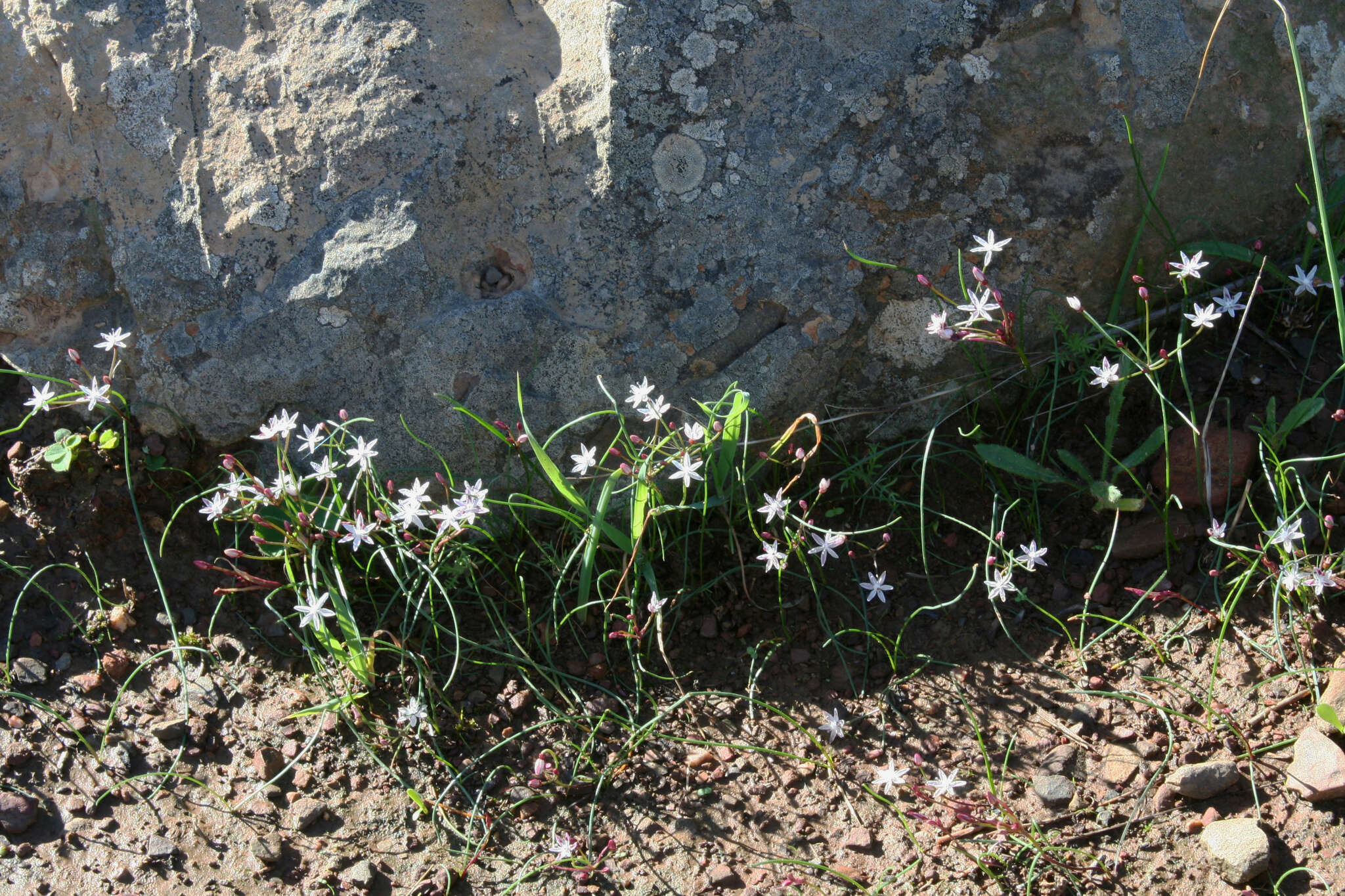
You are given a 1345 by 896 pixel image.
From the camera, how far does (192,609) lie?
2.77m

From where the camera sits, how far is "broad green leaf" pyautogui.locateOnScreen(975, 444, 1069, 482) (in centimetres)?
261

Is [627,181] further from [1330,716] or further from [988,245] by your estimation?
[1330,716]

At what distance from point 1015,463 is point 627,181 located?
127cm

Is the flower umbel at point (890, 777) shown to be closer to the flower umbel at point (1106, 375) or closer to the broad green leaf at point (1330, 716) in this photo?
the broad green leaf at point (1330, 716)

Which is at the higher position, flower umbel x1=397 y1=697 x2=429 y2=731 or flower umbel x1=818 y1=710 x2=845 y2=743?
flower umbel x1=397 y1=697 x2=429 y2=731

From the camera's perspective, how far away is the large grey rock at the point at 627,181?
8.74ft

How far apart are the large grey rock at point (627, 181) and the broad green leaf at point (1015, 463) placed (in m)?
0.29

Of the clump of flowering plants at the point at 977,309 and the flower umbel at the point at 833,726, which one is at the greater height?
the clump of flowering plants at the point at 977,309

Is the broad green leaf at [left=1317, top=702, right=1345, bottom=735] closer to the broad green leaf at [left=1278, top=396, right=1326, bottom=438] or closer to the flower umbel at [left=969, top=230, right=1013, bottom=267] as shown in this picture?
the broad green leaf at [left=1278, top=396, right=1326, bottom=438]

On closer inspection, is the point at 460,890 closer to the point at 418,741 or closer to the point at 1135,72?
the point at 418,741

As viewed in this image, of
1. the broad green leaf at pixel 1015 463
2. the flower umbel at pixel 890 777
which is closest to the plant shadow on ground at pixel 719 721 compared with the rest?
the flower umbel at pixel 890 777

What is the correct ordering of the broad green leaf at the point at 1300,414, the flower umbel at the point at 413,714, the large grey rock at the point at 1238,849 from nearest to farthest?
the large grey rock at the point at 1238,849 < the flower umbel at the point at 413,714 < the broad green leaf at the point at 1300,414

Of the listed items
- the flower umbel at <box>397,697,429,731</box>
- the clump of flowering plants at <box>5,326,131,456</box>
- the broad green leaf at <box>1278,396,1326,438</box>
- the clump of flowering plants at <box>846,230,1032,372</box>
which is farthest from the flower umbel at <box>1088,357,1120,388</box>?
the clump of flowering plants at <box>5,326,131,456</box>

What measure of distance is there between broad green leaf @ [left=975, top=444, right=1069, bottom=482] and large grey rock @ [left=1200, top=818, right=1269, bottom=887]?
0.89 metres
